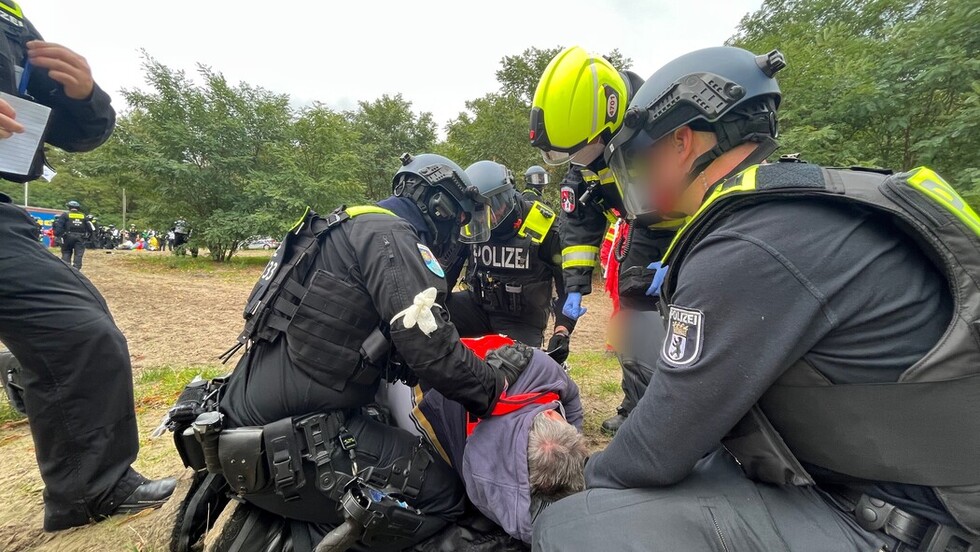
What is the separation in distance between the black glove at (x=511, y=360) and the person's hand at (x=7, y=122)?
2360 mm

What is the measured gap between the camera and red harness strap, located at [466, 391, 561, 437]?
1942mm

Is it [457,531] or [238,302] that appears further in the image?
[238,302]

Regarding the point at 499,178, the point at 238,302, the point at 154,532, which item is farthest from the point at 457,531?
the point at 238,302

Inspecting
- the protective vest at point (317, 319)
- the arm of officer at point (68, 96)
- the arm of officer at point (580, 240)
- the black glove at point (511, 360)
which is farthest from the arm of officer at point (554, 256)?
the arm of officer at point (68, 96)

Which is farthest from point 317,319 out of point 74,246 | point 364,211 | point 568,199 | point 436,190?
point 74,246

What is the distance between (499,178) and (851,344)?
120 inches

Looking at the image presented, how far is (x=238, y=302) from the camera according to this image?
9484 millimetres

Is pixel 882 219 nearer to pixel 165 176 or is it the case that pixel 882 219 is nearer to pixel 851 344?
pixel 851 344

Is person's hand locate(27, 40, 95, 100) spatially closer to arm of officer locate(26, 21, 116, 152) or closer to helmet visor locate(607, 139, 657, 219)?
arm of officer locate(26, 21, 116, 152)

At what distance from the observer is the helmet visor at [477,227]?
3026 millimetres

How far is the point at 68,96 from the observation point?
2.44 meters

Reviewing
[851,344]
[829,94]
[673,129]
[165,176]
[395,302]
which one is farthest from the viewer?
[165,176]

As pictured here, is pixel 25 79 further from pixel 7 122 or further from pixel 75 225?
pixel 75 225

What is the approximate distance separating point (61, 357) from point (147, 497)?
847 millimetres
